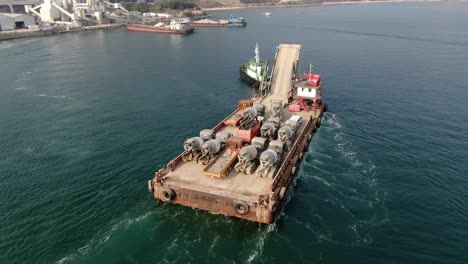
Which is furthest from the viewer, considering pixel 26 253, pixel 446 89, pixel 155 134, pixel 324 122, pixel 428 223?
pixel 446 89

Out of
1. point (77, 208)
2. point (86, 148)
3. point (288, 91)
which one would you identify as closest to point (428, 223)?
point (288, 91)

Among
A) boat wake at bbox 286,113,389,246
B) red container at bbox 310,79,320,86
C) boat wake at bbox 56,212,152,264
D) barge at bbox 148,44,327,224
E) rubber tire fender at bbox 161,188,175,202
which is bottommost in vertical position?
boat wake at bbox 56,212,152,264

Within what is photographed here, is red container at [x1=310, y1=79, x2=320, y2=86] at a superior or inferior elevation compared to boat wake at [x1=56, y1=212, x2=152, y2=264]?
superior

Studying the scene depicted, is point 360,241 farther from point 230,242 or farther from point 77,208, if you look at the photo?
point 77,208

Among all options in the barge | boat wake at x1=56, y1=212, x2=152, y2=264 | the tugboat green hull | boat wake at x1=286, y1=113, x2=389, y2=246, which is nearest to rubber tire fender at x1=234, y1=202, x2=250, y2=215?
the barge

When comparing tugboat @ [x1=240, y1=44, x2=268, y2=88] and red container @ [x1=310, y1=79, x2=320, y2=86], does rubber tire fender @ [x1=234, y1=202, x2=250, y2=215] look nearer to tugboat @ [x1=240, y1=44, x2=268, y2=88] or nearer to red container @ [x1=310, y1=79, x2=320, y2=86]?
red container @ [x1=310, y1=79, x2=320, y2=86]
